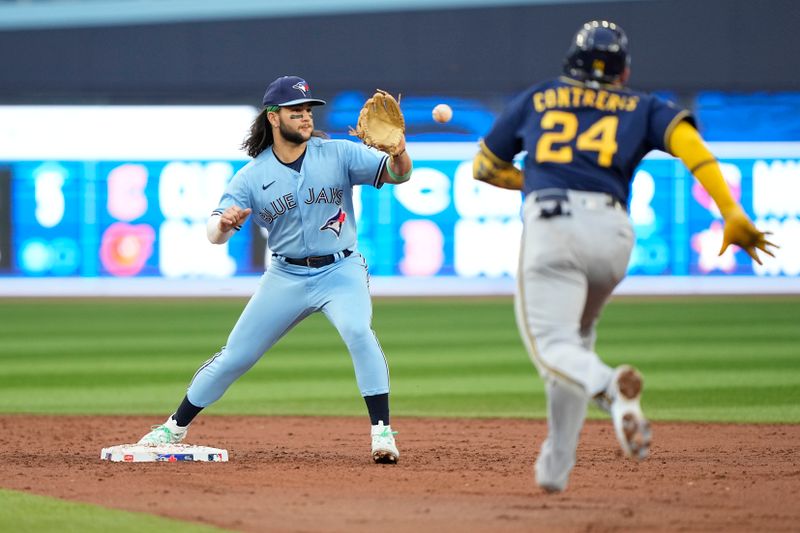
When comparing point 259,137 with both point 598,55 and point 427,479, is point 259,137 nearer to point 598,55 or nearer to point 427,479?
point 427,479

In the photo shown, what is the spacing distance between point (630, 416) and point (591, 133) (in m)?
1.05

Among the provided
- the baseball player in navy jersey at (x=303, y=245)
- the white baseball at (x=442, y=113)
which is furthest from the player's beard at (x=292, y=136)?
the white baseball at (x=442, y=113)

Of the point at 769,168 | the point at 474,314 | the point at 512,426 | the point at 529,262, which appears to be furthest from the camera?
the point at 769,168

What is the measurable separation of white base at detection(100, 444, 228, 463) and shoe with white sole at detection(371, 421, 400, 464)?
745 millimetres

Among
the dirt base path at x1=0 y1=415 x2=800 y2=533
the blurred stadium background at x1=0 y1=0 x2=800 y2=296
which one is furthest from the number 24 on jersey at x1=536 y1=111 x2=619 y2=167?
the blurred stadium background at x1=0 y1=0 x2=800 y2=296

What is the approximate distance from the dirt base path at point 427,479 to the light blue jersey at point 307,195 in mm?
1078

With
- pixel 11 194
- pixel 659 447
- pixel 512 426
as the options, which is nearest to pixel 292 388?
pixel 512 426

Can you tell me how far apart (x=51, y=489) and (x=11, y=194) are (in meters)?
18.3

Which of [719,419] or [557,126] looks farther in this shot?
[719,419]

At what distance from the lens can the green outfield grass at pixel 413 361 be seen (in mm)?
9461

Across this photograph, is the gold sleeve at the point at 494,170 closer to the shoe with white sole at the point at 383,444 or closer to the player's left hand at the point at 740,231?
the player's left hand at the point at 740,231

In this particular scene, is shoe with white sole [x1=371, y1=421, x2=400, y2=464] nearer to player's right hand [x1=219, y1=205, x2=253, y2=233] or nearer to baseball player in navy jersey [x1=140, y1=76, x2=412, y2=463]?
baseball player in navy jersey [x1=140, y1=76, x2=412, y2=463]

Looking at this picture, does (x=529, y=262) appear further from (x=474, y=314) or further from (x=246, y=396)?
(x=474, y=314)

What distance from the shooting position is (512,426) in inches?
322
